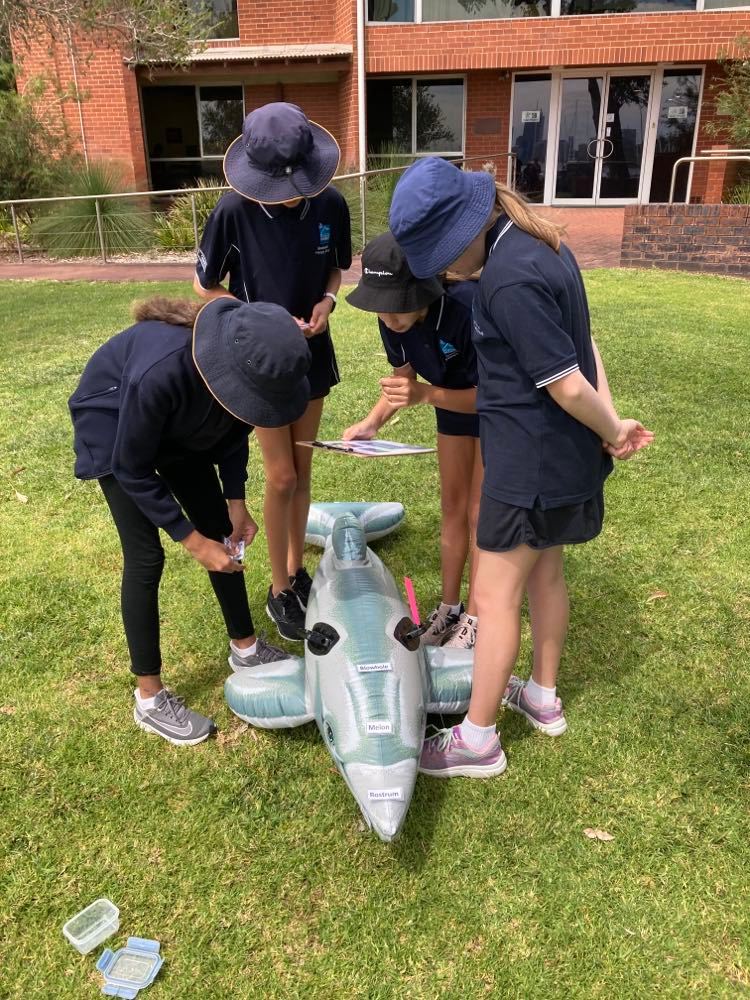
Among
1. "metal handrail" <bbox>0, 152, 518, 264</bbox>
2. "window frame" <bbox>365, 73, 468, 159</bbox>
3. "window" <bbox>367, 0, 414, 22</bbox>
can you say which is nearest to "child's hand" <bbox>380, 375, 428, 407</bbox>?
"metal handrail" <bbox>0, 152, 518, 264</bbox>

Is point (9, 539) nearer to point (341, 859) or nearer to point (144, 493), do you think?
point (144, 493)

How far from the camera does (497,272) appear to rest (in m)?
2.00

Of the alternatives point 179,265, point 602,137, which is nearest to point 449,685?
point 179,265

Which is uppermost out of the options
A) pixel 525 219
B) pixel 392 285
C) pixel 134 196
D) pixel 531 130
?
pixel 531 130

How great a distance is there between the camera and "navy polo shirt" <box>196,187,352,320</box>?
2896 mm

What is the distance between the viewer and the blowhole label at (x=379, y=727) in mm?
2339

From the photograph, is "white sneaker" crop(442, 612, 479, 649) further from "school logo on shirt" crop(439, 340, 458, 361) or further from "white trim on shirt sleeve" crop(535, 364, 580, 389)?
"white trim on shirt sleeve" crop(535, 364, 580, 389)

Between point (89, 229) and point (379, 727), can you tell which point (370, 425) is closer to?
point (379, 727)

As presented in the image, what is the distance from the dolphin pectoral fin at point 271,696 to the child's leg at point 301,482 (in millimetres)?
750

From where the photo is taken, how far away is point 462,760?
2.59 metres

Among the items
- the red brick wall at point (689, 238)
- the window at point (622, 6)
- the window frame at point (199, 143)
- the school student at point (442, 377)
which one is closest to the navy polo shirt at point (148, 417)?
the school student at point (442, 377)

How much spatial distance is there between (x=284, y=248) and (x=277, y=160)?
314 millimetres

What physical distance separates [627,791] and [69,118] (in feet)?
59.9

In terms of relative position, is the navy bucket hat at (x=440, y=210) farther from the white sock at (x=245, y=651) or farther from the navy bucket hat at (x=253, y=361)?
the white sock at (x=245, y=651)
